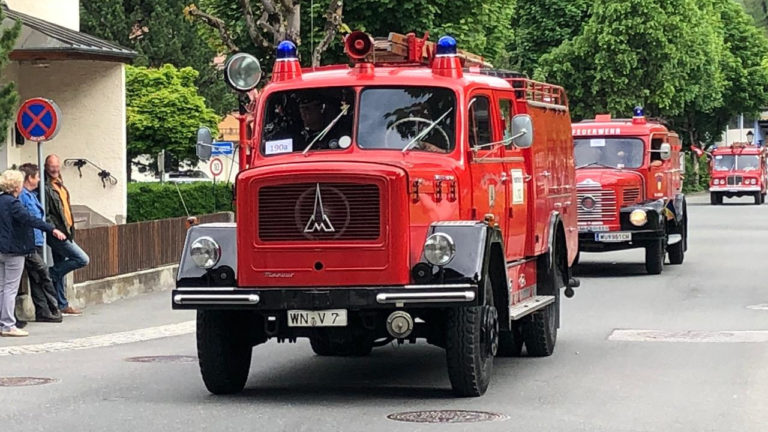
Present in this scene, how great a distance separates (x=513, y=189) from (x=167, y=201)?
2185 centimetres

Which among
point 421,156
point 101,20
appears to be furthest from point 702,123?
point 421,156

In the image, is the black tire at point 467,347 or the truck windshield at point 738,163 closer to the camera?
the black tire at point 467,347

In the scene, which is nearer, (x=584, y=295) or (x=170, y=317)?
(x=170, y=317)

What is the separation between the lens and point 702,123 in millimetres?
82312

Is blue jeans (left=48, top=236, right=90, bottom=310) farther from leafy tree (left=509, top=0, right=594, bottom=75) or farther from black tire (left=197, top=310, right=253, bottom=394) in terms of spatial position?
leafy tree (left=509, top=0, right=594, bottom=75)

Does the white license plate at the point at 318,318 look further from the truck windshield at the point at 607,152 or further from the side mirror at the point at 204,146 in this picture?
the truck windshield at the point at 607,152

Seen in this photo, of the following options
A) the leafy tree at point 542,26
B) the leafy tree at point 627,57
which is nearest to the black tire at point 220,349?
the leafy tree at point 627,57

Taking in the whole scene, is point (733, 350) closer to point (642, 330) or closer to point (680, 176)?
point (642, 330)

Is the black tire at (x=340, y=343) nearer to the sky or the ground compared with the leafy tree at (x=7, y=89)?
nearer to the ground

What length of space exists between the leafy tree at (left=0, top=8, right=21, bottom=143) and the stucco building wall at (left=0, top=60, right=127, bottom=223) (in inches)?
438

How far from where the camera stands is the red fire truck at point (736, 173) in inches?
2378

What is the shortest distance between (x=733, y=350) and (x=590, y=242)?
10.0 metres

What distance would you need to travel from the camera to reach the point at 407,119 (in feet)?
38.3

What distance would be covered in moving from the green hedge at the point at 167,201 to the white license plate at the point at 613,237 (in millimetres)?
11842
